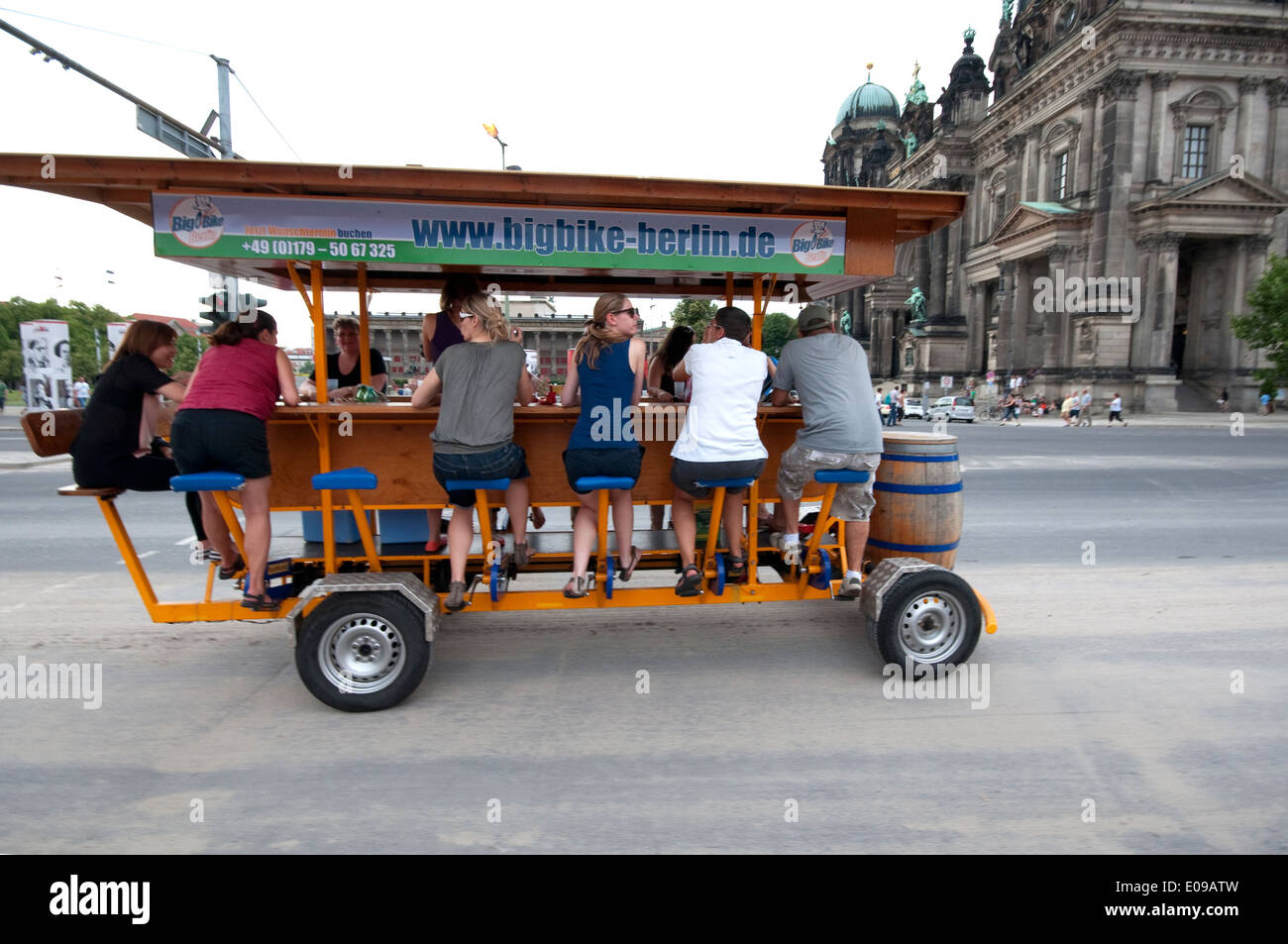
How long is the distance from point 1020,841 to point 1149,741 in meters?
1.37

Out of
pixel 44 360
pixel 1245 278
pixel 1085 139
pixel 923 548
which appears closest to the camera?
pixel 923 548

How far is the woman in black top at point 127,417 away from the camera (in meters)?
4.44

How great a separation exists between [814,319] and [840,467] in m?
0.99

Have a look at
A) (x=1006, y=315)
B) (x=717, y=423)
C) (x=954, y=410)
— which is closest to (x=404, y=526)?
(x=717, y=423)

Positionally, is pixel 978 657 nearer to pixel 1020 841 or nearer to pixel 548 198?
pixel 1020 841

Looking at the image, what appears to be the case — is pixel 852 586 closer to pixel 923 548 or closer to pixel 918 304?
pixel 923 548

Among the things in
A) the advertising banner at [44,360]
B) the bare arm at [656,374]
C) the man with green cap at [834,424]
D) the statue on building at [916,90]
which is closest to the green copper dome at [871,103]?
the statue on building at [916,90]

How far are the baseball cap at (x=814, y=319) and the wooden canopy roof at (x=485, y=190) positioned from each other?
0.30 metres

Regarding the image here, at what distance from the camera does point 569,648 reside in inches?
210

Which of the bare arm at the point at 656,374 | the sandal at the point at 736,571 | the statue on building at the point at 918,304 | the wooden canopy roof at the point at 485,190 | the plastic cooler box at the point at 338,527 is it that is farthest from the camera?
the statue on building at the point at 918,304

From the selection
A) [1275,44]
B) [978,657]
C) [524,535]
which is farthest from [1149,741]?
[1275,44]

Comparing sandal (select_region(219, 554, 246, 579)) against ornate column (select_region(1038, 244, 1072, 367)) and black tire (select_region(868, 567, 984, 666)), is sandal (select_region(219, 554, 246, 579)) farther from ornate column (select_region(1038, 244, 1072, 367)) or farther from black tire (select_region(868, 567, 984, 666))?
ornate column (select_region(1038, 244, 1072, 367))

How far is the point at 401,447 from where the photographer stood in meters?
4.96

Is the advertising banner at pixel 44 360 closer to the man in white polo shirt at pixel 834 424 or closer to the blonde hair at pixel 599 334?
the blonde hair at pixel 599 334
